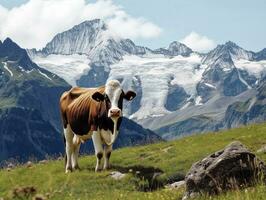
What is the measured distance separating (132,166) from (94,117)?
163 inches

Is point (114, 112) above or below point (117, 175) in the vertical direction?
above

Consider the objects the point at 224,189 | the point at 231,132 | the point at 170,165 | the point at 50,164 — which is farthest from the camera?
the point at 231,132

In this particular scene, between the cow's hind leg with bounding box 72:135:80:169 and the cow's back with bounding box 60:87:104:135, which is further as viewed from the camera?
the cow's hind leg with bounding box 72:135:80:169

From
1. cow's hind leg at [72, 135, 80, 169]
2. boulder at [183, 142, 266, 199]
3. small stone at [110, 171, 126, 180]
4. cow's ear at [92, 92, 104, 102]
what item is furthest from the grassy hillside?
cow's ear at [92, 92, 104, 102]

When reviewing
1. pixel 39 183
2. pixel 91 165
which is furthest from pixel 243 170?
pixel 91 165

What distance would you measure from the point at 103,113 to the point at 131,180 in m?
3.11

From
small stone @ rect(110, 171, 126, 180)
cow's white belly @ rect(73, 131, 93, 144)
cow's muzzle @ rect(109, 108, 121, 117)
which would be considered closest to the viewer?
cow's muzzle @ rect(109, 108, 121, 117)

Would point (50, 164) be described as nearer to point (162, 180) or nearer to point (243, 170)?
point (162, 180)

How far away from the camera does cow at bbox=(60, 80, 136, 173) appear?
2512 centimetres

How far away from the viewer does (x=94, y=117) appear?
26266mm

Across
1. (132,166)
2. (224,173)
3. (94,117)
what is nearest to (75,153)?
(132,166)

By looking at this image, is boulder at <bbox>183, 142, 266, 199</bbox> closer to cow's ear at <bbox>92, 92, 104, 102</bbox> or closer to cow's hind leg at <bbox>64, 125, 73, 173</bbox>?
cow's ear at <bbox>92, 92, 104, 102</bbox>

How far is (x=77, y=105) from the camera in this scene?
28.1m

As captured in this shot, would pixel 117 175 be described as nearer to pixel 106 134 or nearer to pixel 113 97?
pixel 106 134
